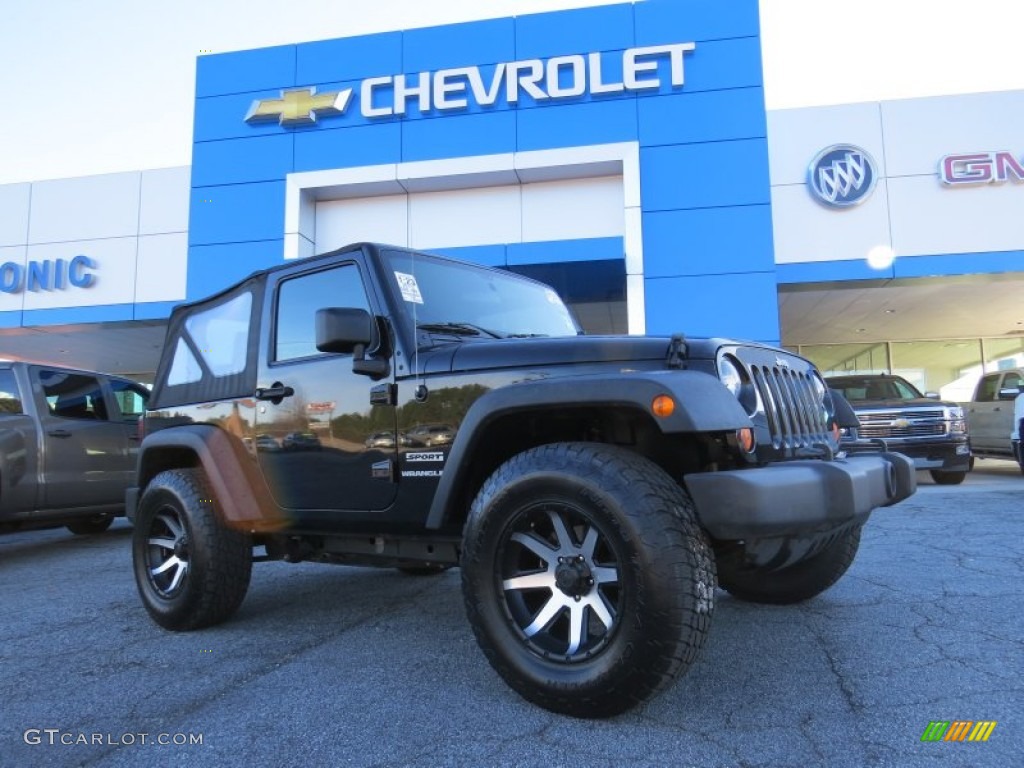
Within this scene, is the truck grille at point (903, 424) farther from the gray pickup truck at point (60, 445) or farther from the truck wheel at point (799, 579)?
the gray pickup truck at point (60, 445)

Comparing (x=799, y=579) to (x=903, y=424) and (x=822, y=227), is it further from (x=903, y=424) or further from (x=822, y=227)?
(x=822, y=227)

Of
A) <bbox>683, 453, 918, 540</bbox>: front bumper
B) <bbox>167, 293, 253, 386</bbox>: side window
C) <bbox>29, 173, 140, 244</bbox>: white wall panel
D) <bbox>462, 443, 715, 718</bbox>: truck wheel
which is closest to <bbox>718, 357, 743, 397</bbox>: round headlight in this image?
<bbox>683, 453, 918, 540</bbox>: front bumper

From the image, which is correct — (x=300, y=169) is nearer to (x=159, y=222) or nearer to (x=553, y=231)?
(x=159, y=222)

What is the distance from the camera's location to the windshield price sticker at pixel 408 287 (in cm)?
321

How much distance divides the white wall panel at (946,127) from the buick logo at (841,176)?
0.51m

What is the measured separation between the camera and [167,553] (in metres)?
3.96

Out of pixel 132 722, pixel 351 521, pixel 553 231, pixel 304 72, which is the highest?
pixel 304 72

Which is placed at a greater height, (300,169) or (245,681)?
(300,169)

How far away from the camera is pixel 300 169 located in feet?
44.9

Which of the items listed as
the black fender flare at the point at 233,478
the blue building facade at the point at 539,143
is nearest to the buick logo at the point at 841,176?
the blue building facade at the point at 539,143

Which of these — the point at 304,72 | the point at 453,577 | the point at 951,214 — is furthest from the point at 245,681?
the point at 951,214

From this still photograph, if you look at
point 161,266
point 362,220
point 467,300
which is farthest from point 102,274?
point 467,300

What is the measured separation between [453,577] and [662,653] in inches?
121

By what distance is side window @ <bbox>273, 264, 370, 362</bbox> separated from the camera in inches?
133
